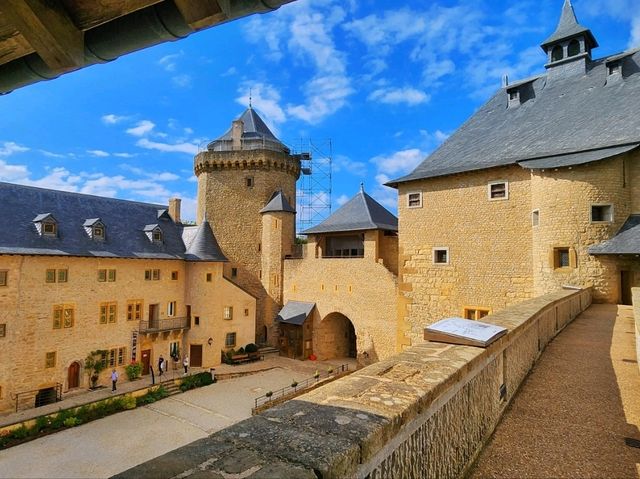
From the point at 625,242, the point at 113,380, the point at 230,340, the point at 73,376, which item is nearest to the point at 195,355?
the point at 230,340

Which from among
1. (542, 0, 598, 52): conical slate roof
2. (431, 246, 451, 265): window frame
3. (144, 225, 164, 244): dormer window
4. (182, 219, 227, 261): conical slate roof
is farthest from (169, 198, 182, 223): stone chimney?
(542, 0, 598, 52): conical slate roof

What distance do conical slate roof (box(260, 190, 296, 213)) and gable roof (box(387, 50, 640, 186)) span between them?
1065 cm

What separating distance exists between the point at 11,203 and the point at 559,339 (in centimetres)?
2338

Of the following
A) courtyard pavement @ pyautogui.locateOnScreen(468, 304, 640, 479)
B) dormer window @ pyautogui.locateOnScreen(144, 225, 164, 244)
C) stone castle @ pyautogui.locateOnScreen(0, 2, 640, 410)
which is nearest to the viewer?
courtyard pavement @ pyautogui.locateOnScreen(468, 304, 640, 479)

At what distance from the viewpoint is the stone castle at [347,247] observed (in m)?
12.5

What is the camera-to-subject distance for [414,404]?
2.17 m

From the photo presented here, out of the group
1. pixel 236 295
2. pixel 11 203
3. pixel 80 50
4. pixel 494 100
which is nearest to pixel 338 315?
pixel 236 295

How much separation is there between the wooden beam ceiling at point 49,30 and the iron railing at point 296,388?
49.8 feet

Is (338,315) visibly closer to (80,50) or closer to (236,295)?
(236,295)

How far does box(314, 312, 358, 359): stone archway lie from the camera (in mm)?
23469

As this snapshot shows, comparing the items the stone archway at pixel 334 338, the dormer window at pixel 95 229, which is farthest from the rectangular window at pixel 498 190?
the dormer window at pixel 95 229

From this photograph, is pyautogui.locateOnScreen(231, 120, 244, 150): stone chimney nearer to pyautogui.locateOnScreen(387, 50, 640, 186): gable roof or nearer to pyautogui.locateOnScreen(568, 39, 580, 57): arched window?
pyautogui.locateOnScreen(387, 50, 640, 186): gable roof

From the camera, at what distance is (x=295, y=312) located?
2383 centimetres

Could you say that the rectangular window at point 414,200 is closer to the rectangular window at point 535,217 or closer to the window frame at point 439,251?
the window frame at point 439,251
